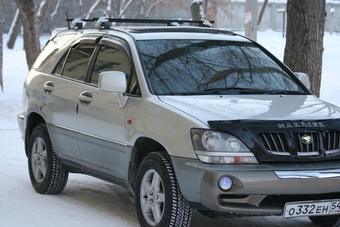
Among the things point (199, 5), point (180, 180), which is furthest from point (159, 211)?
point (199, 5)

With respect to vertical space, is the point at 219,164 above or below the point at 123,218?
above

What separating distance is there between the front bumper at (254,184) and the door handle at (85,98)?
5.30ft

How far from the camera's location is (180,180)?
5539 mm

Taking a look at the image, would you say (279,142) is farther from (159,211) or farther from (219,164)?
(159,211)

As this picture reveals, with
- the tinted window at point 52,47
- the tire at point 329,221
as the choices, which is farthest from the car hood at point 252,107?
the tinted window at point 52,47

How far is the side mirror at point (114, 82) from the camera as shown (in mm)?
6309

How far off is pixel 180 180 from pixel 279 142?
0.74 metres

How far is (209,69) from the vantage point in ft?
21.6

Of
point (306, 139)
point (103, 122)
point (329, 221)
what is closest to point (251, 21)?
point (103, 122)

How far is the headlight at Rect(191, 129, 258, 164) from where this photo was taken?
211 inches

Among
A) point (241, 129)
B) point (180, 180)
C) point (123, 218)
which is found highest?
point (241, 129)

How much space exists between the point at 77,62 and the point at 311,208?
119 inches

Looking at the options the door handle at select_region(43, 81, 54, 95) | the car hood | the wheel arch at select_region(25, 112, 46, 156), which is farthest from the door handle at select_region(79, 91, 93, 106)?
the wheel arch at select_region(25, 112, 46, 156)

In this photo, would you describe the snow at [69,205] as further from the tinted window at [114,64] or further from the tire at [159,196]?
the tinted window at [114,64]
